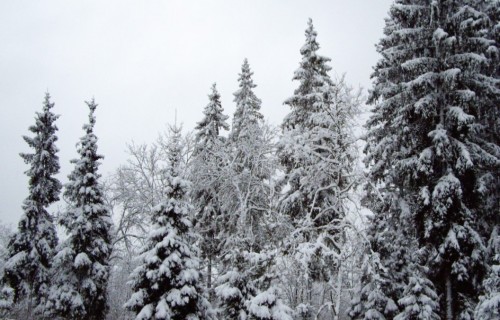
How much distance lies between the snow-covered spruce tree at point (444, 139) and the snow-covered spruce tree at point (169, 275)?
8079 millimetres

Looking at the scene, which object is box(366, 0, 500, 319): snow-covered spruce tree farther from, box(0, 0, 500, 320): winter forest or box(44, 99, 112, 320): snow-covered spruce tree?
box(44, 99, 112, 320): snow-covered spruce tree

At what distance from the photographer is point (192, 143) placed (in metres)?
25.4

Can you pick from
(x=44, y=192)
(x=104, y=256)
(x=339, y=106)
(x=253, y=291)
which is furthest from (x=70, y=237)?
(x=339, y=106)

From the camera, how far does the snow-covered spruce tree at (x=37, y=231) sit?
22.2 m

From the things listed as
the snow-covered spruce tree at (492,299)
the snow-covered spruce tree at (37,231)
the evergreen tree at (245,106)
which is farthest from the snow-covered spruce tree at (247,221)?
the snow-covered spruce tree at (37,231)

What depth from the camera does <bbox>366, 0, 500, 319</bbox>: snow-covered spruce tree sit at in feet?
45.5

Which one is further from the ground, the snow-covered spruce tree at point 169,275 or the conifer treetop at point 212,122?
the conifer treetop at point 212,122

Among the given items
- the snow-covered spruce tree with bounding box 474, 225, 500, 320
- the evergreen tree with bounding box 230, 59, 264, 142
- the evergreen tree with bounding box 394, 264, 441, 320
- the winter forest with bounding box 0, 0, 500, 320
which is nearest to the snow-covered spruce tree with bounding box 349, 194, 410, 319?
the winter forest with bounding box 0, 0, 500, 320

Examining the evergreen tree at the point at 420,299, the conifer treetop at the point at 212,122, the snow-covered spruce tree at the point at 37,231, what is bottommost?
the evergreen tree at the point at 420,299

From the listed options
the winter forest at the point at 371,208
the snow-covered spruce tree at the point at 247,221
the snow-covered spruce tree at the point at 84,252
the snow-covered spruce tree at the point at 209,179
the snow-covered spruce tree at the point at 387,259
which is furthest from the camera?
the snow-covered spruce tree at the point at 209,179

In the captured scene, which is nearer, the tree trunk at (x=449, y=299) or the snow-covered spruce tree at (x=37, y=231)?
the tree trunk at (x=449, y=299)

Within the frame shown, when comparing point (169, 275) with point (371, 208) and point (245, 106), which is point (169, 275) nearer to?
point (371, 208)

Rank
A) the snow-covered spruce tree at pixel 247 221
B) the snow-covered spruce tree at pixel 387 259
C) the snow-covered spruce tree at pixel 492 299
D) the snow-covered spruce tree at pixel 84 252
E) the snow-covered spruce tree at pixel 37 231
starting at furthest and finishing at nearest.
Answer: the snow-covered spruce tree at pixel 37 231 < the snow-covered spruce tree at pixel 84 252 < the snow-covered spruce tree at pixel 387 259 < the snow-covered spruce tree at pixel 247 221 < the snow-covered spruce tree at pixel 492 299

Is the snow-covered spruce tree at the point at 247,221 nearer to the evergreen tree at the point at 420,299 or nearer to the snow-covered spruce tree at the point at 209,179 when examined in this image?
the snow-covered spruce tree at the point at 209,179
